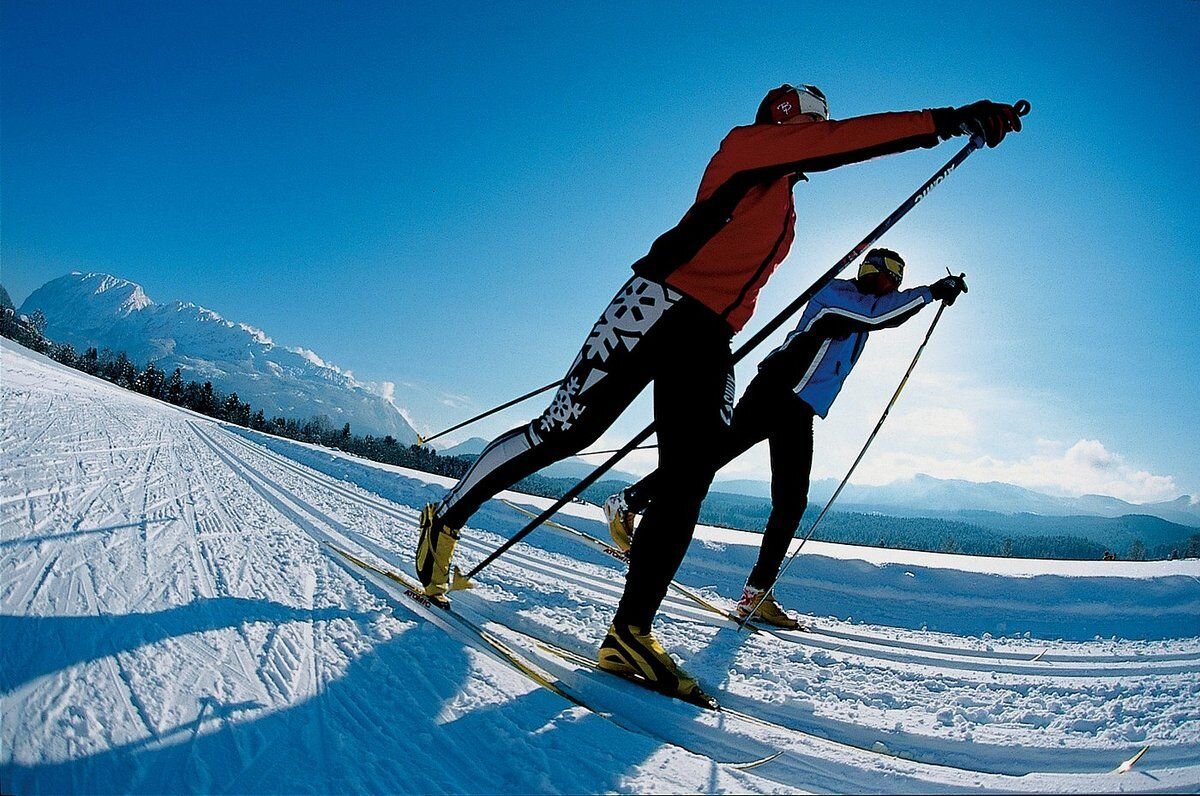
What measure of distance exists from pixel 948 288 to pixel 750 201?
199 centimetres

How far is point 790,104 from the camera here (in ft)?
7.09

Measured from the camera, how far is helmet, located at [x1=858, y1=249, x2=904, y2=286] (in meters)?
3.43

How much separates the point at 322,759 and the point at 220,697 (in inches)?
14.2

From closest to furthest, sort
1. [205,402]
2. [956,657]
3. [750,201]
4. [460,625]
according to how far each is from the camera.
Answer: [750,201]
[460,625]
[956,657]
[205,402]

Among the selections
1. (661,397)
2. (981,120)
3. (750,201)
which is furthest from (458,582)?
(981,120)

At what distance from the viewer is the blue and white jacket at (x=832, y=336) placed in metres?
3.33

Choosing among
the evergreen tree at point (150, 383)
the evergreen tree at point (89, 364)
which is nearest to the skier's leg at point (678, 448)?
the evergreen tree at point (150, 383)

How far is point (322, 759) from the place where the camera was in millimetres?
1187

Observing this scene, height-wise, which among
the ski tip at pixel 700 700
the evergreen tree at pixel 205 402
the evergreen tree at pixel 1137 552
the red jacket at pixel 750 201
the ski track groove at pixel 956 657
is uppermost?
the evergreen tree at pixel 1137 552

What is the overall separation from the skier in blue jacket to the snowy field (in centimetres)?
69

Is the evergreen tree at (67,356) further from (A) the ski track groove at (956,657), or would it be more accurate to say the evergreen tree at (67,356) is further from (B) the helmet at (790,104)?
(B) the helmet at (790,104)

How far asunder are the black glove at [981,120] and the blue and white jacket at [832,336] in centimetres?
136

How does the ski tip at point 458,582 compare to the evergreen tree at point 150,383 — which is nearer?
the ski tip at point 458,582

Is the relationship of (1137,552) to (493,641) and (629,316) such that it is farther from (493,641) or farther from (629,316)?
(493,641)
